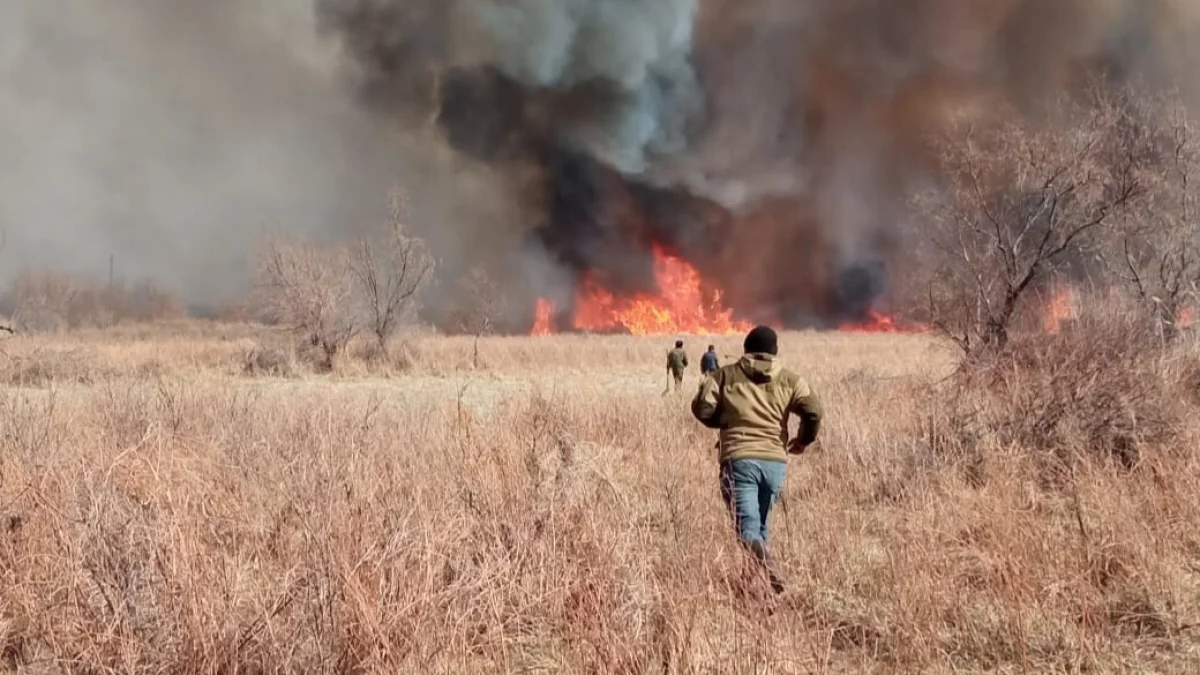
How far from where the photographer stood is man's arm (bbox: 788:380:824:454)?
4156mm

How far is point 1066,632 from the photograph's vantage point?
10.6 ft

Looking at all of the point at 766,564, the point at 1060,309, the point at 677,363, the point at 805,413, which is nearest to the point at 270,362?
the point at 677,363

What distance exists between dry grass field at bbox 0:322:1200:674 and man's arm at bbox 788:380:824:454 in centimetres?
72

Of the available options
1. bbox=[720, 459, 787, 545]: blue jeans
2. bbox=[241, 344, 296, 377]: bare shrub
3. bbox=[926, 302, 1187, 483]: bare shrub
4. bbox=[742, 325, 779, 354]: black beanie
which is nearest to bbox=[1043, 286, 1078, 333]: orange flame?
bbox=[926, 302, 1187, 483]: bare shrub

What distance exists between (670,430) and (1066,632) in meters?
4.94

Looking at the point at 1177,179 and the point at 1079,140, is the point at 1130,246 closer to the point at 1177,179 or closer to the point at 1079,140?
the point at 1177,179

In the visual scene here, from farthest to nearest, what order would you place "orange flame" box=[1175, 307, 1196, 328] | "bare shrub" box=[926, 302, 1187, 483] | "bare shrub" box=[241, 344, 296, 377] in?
"bare shrub" box=[241, 344, 296, 377], "orange flame" box=[1175, 307, 1196, 328], "bare shrub" box=[926, 302, 1187, 483]

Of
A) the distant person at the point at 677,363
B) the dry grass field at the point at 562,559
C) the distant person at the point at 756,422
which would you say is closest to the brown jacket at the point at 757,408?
the distant person at the point at 756,422

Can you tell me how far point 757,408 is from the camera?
4.18 metres

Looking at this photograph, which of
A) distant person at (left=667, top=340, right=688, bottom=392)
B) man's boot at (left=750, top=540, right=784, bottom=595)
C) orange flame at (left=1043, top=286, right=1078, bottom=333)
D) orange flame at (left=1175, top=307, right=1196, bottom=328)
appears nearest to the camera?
man's boot at (left=750, top=540, right=784, bottom=595)

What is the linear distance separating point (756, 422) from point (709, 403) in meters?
0.29

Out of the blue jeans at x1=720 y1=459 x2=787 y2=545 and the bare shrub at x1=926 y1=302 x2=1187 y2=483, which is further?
the bare shrub at x1=926 y1=302 x2=1187 y2=483

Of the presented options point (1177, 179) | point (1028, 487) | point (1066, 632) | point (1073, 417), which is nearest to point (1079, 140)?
point (1177, 179)

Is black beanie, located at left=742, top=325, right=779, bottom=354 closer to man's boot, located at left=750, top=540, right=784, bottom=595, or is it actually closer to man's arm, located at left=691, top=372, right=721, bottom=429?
man's arm, located at left=691, top=372, right=721, bottom=429
